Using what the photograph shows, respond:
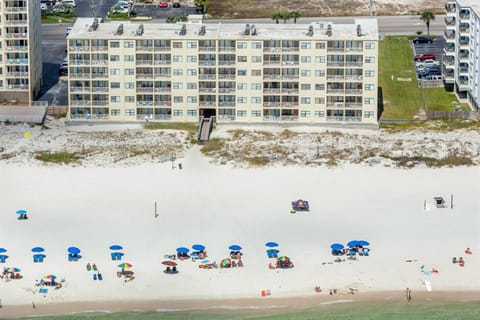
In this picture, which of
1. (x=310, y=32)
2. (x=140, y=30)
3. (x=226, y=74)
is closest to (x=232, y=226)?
(x=226, y=74)

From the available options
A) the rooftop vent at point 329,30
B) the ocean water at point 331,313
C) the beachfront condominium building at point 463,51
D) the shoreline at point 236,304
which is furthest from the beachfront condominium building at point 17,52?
the ocean water at point 331,313

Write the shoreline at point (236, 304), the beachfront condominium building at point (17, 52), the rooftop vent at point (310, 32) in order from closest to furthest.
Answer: the shoreline at point (236, 304), the rooftop vent at point (310, 32), the beachfront condominium building at point (17, 52)

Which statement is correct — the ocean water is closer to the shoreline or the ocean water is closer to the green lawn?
the shoreline

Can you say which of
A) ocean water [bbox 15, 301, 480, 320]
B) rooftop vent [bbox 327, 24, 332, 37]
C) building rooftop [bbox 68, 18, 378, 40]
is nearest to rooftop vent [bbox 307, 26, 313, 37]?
building rooftop [bbox 68, 18, 378, 40]

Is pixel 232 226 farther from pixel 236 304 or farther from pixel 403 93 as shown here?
pixel 403 93

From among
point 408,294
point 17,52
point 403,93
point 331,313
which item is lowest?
point 331,313

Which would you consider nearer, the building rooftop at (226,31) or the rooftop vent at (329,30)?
the rooftop vent at (329,30)

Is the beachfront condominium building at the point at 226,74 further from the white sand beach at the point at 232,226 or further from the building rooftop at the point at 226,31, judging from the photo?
the white sand beach at the point at 232,226
